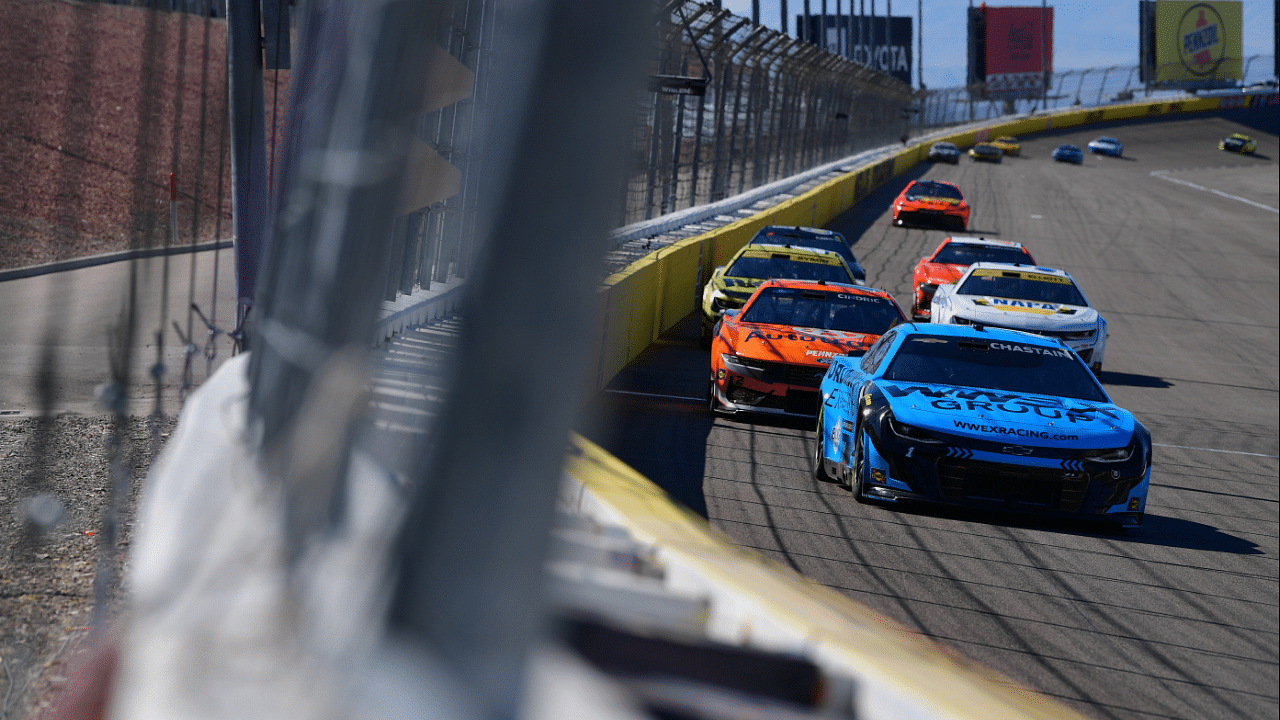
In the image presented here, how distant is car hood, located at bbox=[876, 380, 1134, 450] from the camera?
7090mm

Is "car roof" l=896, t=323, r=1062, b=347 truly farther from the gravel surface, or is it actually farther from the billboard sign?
the billboard sign

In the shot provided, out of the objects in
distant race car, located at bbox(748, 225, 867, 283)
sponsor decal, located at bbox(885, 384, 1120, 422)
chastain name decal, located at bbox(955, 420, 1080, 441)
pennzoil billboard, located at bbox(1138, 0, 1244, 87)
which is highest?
pennzoil billboard, located at bbox(1138, 0, 1244, 87)

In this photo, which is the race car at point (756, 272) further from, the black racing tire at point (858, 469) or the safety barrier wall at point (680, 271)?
the black racing tire at point (858, 469)

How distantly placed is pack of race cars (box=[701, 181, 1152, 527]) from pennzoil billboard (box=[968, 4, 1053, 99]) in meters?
98.7

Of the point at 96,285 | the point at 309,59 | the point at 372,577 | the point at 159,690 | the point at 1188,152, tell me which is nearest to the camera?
the point at 372,577

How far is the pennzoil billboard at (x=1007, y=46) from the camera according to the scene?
339ft

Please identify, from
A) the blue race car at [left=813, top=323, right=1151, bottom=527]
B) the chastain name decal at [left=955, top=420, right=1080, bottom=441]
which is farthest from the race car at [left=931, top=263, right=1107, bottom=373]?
the chastain name decal at [left=955, top=420, right=1080, bottom=441]

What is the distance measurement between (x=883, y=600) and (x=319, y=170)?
435 cm

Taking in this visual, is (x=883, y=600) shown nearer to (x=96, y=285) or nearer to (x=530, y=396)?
(x=530, y=396)

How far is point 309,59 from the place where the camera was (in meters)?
2.57

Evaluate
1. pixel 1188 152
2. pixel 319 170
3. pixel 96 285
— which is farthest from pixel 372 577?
pixel 1188 152

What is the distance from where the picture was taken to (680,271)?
15984 mm

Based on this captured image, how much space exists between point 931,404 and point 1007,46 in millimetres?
104374

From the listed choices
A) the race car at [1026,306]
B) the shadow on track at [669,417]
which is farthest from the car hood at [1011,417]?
the race car at [1026,306]
